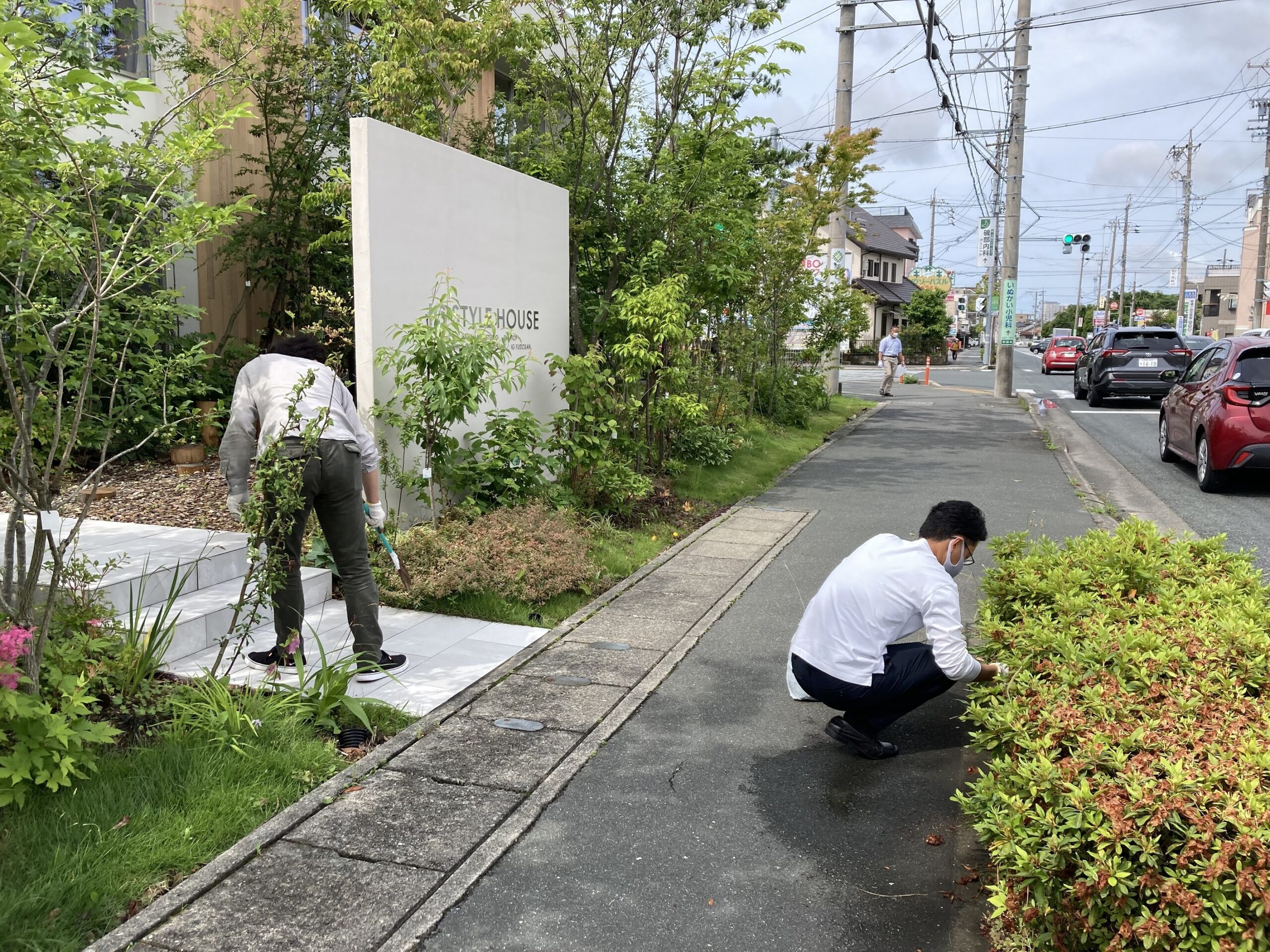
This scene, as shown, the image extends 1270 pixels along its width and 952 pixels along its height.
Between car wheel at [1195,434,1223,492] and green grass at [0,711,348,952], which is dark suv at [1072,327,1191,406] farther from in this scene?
green grass at [0,711,348,952]

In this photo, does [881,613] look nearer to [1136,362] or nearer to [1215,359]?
[1215,359]

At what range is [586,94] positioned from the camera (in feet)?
34.6

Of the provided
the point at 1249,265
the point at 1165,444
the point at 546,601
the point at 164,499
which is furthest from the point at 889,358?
the point at 1249,265

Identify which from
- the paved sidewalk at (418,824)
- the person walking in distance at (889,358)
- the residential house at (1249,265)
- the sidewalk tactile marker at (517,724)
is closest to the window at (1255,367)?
the paved sidewalk at (418,824)

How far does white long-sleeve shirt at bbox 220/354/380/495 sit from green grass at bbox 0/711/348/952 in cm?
132

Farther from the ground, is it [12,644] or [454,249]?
[454,249]

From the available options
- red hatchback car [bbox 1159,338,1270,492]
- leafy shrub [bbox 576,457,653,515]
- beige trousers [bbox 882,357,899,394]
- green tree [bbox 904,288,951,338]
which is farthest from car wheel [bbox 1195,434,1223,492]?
green tree [bbox 904,288,951,338]

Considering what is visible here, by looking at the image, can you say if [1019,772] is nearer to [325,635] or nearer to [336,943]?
[336,943]

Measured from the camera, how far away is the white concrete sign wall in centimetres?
629

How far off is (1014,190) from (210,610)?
22958 millimetres

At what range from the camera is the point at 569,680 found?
5027 mm

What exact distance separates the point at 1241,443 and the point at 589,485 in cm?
702

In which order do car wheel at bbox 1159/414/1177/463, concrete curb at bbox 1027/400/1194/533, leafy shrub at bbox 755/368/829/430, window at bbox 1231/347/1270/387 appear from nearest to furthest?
1. concrete curb at bbox 1027/400/1194/533
2. window at bbox 1231/347/1270/387
3. car wheel at bbox 1159/414/1177/463
4. leafy shrub at bbox 755/368/829/430

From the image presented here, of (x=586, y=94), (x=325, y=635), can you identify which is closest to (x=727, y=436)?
(x=586, y=94)
